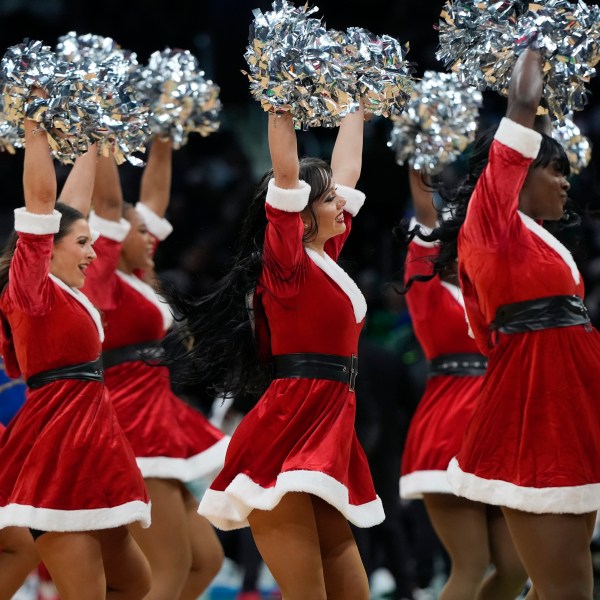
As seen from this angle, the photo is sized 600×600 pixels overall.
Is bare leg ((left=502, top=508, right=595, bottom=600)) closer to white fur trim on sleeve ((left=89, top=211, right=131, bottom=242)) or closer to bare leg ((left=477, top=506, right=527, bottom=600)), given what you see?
bare leg ((left=477, top=506, right=527, bottom=600))

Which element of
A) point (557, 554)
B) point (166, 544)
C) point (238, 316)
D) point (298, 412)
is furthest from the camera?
point (166, 544)

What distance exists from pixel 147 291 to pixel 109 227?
0.34 m

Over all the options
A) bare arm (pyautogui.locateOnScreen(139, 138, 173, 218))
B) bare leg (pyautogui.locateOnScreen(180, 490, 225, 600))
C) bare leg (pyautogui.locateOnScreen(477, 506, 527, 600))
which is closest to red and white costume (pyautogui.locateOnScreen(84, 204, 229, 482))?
bare leg (pyautogui.locateOnScreen(180, 490, 225, 600))

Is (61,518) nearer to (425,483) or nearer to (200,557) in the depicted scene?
(200,557)

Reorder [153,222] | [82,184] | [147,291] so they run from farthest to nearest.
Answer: [153,222] < [147,291] < [82,184]

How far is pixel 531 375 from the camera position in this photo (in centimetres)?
337

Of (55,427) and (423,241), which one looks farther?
(423,241)

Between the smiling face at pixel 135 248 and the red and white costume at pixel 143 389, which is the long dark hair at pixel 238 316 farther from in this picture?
the smiling face at pixel 135 248

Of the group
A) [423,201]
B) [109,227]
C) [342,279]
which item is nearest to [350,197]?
[342,279]

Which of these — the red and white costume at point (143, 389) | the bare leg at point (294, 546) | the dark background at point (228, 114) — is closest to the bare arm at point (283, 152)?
the bare leg at point (294, 546)

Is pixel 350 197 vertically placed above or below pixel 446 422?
above

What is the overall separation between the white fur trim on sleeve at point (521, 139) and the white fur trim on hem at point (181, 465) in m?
1.96

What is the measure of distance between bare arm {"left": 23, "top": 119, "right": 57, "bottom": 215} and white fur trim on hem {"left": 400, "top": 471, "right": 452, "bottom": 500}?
5.95 ft

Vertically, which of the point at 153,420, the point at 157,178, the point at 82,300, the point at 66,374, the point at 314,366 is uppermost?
the point at 314,366
